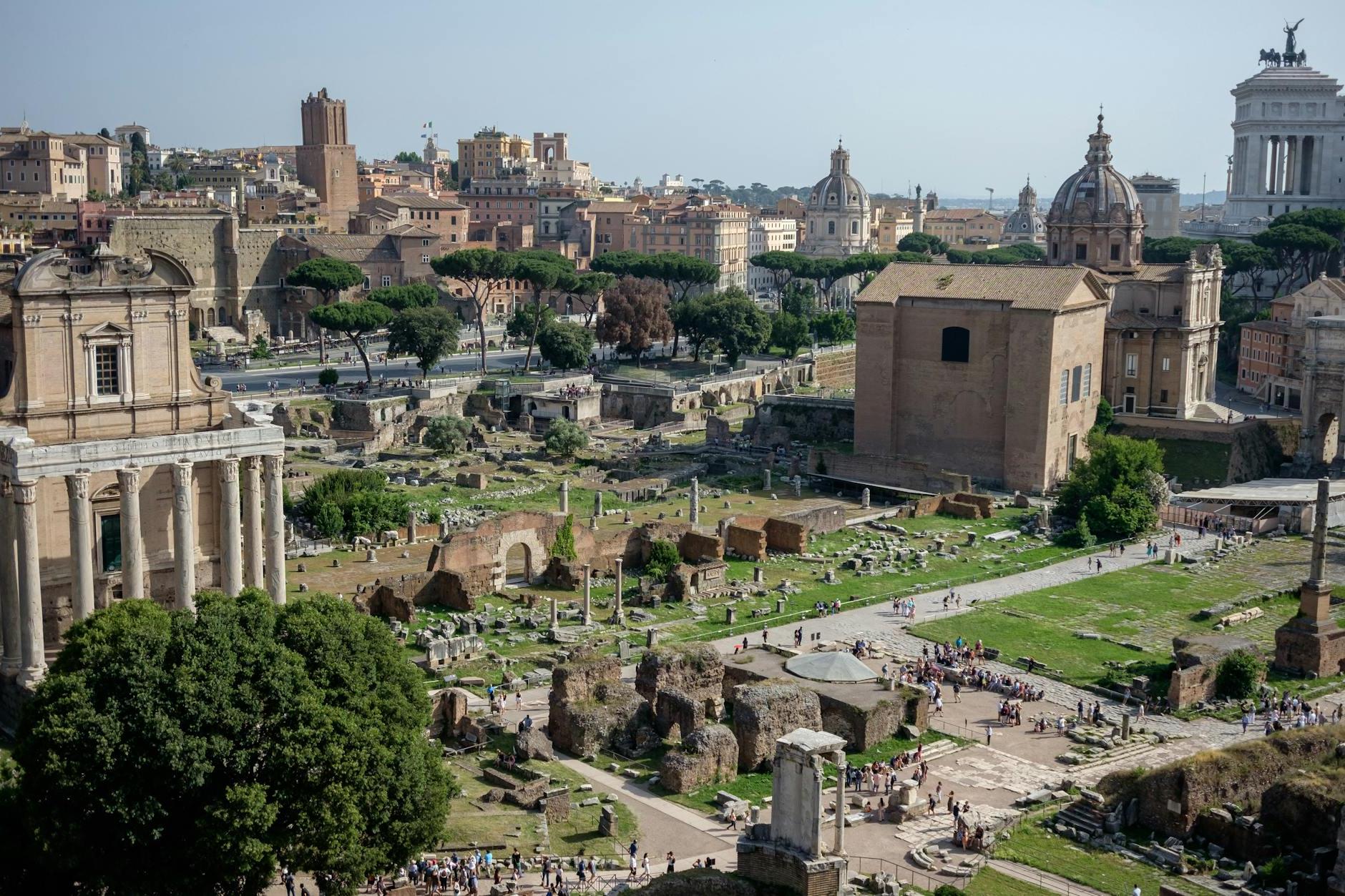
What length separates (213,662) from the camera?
2195cm

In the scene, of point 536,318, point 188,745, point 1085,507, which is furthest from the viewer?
point 536,318

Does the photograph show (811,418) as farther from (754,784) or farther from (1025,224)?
(1025,224)

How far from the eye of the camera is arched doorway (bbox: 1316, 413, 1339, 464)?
2371 inches

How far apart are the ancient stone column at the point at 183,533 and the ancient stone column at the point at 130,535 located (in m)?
0.68

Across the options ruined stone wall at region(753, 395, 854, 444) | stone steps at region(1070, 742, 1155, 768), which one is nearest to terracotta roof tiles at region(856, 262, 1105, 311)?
ruined stone wall at region(753, 395, 854, 444)

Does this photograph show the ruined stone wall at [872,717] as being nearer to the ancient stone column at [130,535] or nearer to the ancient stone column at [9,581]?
the ancient stone column at [130,535]

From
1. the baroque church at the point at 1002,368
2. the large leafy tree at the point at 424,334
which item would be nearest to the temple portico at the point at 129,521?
the baroque church at the point at 1002,368

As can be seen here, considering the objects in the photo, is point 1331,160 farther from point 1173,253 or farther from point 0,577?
point 0,577

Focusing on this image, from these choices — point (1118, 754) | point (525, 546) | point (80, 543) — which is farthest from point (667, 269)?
point (80, 543)

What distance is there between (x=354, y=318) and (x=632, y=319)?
1430 centimetres

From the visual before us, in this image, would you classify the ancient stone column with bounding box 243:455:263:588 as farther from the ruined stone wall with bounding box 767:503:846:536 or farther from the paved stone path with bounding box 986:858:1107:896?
the ruined stone wall with bounding box 767:503:846:536

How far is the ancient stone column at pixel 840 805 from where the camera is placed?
23.7 meters

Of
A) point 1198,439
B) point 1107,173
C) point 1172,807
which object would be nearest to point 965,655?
point 1172,807

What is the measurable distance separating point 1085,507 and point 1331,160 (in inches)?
3015
